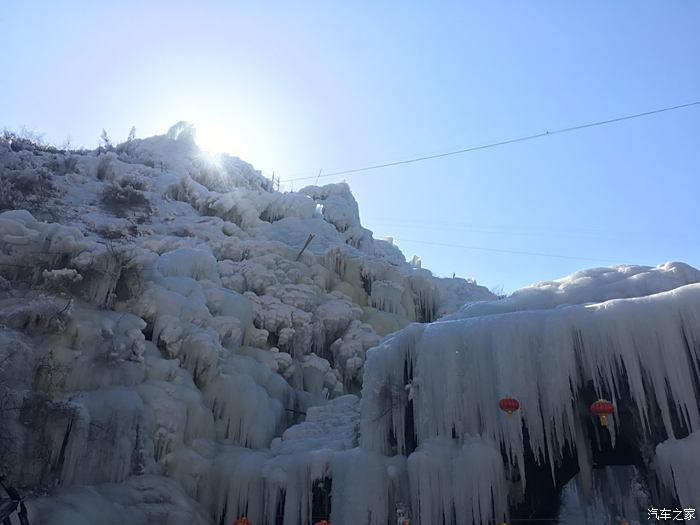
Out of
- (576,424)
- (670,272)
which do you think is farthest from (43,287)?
(670,272)

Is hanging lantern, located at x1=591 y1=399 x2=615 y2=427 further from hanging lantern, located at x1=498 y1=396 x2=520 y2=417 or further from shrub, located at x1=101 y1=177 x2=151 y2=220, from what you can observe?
shrub, located at x1=101 y1=177 x2=151 y2=220

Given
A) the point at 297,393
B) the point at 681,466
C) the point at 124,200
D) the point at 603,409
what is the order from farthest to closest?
the point at 124,200
the point at 297,393
the point at 603,409
the point at 681,466

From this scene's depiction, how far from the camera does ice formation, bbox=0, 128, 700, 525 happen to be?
7922mm

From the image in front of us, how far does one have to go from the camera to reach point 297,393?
42.2 ft

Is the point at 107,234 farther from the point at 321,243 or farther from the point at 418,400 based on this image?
the point at 418,400

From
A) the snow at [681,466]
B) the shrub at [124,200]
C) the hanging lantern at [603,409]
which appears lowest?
the snow at [681,466]

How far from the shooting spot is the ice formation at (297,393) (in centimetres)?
792

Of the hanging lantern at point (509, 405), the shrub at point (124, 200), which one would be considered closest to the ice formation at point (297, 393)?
the hanging lantern at point (509, 405)

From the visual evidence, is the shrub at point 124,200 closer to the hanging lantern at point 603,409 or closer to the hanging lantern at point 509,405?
the hanging lantern at point 509,405

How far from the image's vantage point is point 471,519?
8.31 metres

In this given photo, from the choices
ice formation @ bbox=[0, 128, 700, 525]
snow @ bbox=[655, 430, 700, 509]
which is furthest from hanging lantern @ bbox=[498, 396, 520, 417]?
snow @ bbox=[655, 430, 700, 509]

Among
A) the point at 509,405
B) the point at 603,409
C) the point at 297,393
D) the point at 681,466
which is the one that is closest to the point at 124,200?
the point at 297,393

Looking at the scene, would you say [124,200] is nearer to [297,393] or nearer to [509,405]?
[297,393]

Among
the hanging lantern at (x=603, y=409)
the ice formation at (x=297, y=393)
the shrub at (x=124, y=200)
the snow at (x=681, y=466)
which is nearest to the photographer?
the snow at (x=681, y=466)
